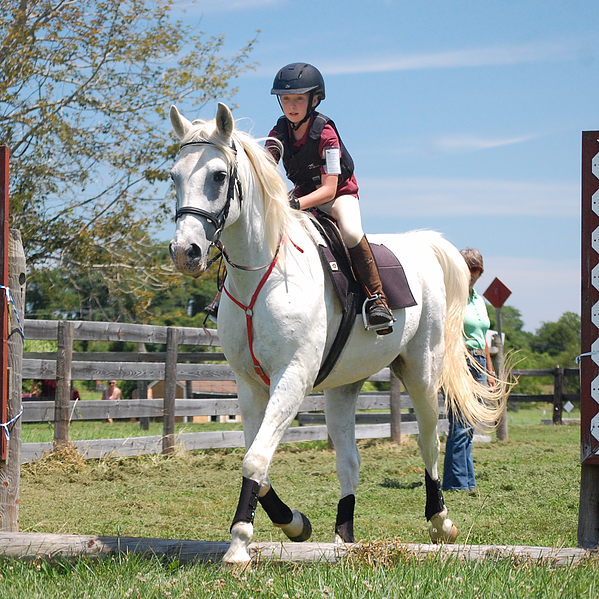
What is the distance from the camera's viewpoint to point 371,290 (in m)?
4.56

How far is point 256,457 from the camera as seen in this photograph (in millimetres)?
3617

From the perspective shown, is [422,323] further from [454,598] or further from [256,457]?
[454,598]

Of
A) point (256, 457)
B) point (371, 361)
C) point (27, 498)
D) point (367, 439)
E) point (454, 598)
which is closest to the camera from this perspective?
point (454, 598)

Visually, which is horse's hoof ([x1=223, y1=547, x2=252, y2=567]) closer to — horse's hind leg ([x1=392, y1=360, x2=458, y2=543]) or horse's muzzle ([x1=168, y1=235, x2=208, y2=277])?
horse's muzzle ([x1=168, y1=235, x2=208, y2=277])

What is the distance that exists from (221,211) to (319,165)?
1.13 meters

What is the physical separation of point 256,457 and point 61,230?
46.6 ft

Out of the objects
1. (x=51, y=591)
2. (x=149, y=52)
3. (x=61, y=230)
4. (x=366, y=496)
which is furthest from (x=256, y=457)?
(x=149, y=52)

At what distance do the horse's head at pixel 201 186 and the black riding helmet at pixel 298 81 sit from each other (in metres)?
0.71

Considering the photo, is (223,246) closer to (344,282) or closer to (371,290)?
(344,282)

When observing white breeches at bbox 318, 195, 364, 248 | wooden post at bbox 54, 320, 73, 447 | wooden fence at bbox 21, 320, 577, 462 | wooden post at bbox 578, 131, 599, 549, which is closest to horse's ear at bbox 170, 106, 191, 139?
white breeches at bbox 318, 195, 364, 248

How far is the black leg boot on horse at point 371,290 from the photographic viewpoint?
4492 millimetres

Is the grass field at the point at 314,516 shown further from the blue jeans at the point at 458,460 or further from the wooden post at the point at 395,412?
the wooden post at the point at 395,412

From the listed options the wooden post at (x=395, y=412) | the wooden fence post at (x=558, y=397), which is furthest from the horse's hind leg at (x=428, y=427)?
the wooden fence post at (x=558, y=397)

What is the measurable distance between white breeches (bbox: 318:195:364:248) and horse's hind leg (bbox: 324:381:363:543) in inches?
45.6
